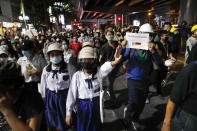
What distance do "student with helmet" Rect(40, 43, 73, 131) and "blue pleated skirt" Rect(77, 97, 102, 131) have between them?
536 millimetres

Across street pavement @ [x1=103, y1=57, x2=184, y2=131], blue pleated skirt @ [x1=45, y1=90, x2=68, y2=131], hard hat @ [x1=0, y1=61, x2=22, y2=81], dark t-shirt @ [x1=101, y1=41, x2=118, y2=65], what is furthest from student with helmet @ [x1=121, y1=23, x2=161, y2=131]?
hard hat @ [x1=0, y1=61, x2=22, y2=81]

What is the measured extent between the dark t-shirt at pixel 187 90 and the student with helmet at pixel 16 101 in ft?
4.52

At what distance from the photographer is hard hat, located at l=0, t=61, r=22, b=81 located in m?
1.11

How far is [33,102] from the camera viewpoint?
1.33 metres

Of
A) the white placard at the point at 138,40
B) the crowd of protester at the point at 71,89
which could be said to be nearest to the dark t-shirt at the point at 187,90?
the crowd of protester at the point at 71,89

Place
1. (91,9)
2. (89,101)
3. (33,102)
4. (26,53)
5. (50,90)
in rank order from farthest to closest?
1. (91,9)
2. (26,53)
3. (50,90)
4. (89,101)
5. (33,102)

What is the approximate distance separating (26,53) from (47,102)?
1306mm

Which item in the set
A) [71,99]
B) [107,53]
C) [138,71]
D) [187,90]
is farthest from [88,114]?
[107,53]

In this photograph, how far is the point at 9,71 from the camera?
1145 millimetres

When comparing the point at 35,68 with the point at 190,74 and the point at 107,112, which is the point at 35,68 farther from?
the point at 190,74

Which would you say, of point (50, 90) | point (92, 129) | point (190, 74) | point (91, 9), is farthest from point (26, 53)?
point (91, 9)

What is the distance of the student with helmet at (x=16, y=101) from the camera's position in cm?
107

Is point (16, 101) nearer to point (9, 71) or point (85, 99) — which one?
point (9, 71)

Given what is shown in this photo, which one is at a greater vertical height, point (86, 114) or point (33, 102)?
point (33, 102)
